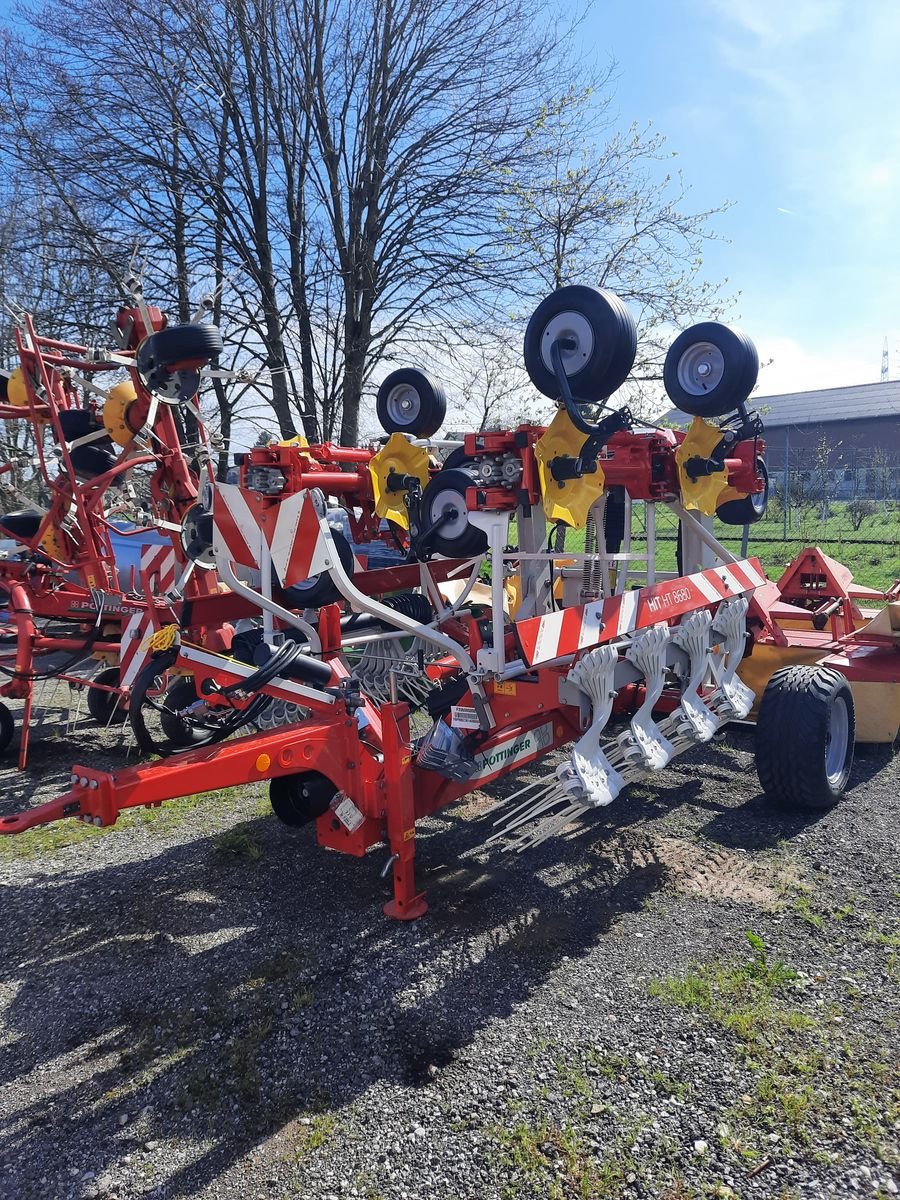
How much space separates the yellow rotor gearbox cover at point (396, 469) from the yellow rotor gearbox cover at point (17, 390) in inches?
158

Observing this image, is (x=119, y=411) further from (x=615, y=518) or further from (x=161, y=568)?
(x=615, y=518)

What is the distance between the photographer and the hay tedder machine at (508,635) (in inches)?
135

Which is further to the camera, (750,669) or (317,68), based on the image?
(317,68)

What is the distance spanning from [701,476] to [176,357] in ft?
11.1

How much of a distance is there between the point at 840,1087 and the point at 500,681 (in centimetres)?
194

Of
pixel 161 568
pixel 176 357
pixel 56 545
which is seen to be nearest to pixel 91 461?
pixel 56 545

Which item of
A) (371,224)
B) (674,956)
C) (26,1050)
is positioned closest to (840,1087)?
(674,956)

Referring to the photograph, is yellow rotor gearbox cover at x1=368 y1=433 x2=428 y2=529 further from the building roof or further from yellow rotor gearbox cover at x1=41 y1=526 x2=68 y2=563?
the building roof

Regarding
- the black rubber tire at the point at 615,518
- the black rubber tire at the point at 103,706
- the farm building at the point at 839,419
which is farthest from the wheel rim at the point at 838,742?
the farm building at the point at 839,419

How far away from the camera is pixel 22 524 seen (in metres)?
7.48

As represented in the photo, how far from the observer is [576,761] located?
341 centimetres

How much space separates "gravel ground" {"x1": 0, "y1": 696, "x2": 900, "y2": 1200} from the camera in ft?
7.66

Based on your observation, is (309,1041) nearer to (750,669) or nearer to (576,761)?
(576,761)

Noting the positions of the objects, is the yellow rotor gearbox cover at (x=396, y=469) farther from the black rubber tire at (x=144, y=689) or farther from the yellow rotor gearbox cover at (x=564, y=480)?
the black rubber tire at (x=144, y=689)
